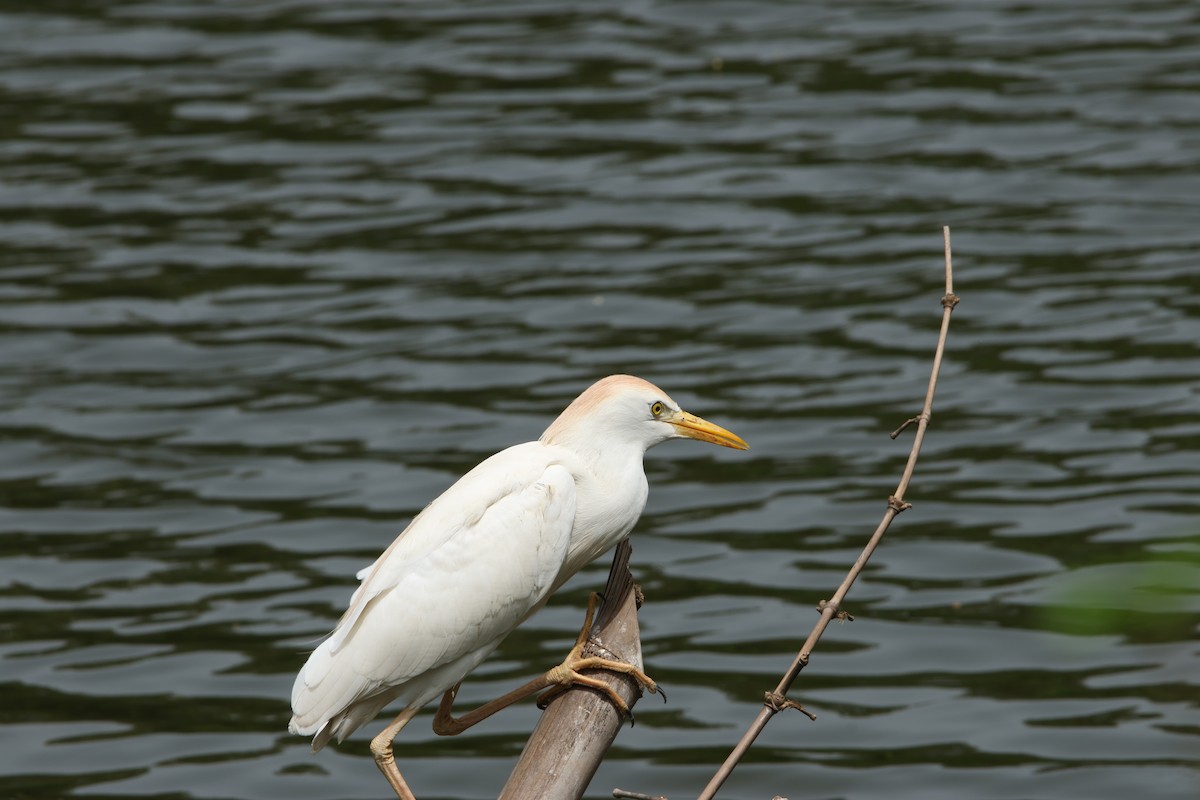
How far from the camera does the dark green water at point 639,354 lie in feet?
27.8

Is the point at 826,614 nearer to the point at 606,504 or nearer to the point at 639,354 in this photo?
the point at 606,504

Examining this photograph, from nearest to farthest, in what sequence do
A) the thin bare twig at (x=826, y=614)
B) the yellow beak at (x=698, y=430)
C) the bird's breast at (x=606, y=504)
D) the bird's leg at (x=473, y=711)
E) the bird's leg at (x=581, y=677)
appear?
Answer: the thin bare twig at (x=826, y=614) < the bird's leg at (x=581, y=677) < the bird's leg at (x=473, y=711) < the bird's breast at (x=606, y=504) < the yellow beak at (x=698, y=430)

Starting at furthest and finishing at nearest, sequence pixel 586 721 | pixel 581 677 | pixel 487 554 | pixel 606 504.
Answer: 1. pixel 487 554
2. pixel 606 504
3. pixel 581 677
4. pixel 586 721

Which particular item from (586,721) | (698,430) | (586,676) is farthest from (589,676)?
(698,430)

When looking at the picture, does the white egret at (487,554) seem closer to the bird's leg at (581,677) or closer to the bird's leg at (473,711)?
the bird's leg at (473,711)

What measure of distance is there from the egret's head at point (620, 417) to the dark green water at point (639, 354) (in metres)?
1.74

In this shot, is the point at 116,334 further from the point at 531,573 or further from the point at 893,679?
the point at 531,573

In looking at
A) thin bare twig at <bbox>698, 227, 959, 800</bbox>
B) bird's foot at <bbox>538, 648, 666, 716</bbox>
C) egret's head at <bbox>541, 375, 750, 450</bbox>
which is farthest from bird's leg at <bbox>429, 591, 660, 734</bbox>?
thin bare twig at <bbox>698, 227, 959, 800</bbox>

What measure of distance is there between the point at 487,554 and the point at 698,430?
0.65m

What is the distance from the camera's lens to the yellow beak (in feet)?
15.2

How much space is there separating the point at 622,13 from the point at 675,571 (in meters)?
9.69

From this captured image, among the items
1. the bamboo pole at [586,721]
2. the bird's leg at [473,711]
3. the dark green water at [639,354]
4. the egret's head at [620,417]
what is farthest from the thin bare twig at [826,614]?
the egret's head at [620,417]

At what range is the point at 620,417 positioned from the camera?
14.9 ft

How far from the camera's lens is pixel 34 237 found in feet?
47.1
